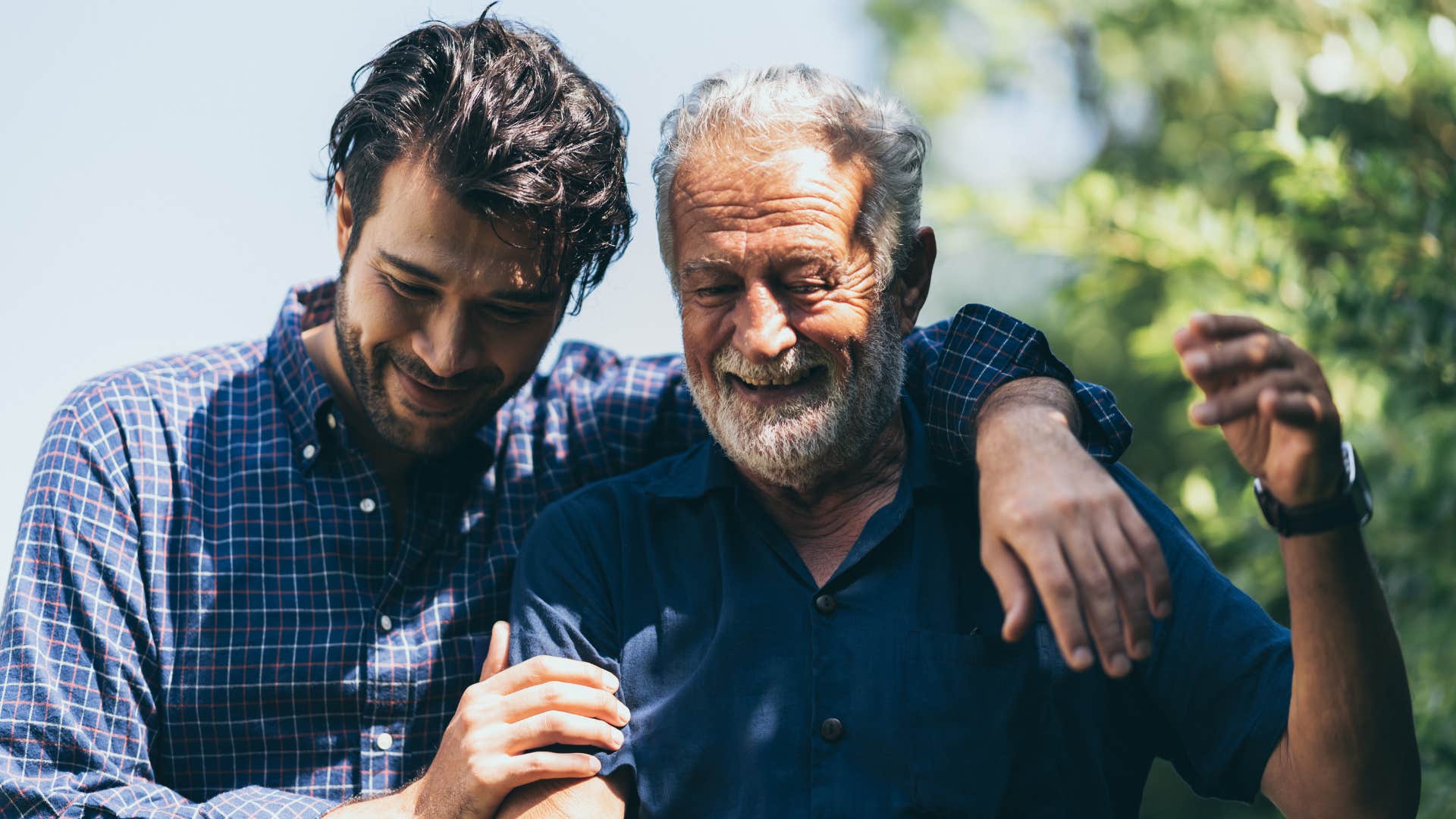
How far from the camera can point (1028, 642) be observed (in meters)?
2.13

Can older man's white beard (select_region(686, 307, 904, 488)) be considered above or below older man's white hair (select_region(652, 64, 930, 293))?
below

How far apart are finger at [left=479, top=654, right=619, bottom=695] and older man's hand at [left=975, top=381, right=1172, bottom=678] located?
0.74 m

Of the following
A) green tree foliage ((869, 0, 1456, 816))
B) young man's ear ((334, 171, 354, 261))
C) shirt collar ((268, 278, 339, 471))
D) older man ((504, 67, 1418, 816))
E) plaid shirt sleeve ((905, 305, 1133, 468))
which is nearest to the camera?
older man ((504, 67, 1418, 816))

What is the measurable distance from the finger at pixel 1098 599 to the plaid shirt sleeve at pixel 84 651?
1428 mm

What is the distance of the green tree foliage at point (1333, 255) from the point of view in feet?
9.84

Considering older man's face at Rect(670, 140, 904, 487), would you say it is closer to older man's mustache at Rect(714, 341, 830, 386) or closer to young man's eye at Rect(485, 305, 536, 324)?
older man's mustache at Rect(714, 341, 830, 386)

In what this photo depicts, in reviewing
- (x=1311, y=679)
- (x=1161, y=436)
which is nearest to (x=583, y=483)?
(x=1311, y=679)

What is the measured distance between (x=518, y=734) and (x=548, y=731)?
0.15ft

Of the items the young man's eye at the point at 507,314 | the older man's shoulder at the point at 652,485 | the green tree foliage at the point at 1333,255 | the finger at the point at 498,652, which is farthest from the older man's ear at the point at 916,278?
the green tree foliage at the point at 1333,255

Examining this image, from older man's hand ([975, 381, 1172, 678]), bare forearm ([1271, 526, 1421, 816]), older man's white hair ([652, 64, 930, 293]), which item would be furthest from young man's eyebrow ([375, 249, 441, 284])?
bare forearm ([1271, 526, 1421, 816])

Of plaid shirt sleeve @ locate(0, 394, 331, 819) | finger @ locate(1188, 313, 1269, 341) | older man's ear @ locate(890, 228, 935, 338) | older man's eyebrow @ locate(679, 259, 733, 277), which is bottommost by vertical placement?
plaid shirt sleeve @ locate(0, 394, 331, 819)

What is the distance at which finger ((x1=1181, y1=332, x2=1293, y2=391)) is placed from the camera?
1.54m

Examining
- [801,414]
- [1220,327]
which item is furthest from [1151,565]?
[801,414]

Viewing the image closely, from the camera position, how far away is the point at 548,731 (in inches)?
79.5
